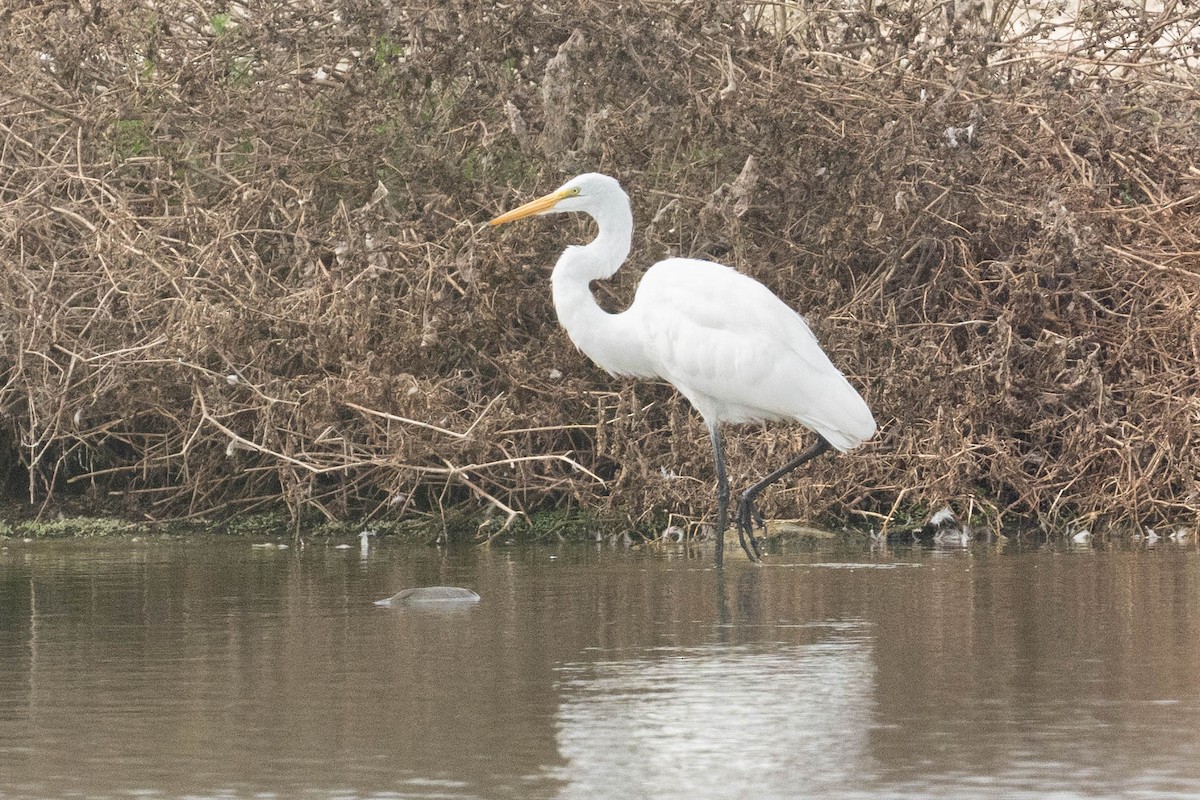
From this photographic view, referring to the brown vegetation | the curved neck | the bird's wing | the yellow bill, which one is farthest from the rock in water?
the brown vegetation

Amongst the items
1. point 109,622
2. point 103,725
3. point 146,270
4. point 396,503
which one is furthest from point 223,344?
A: point 103,725

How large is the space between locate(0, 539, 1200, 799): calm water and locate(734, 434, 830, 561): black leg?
1.76 feet

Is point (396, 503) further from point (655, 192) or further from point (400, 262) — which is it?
point (655, 192)

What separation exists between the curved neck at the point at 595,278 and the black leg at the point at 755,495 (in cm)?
84

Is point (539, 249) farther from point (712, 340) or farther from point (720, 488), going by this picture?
point (720, 488)

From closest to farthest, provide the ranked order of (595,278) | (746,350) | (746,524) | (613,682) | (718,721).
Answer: (718,721), (613,682), (746,350), (746,524), (595,278)

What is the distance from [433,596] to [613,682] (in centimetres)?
208

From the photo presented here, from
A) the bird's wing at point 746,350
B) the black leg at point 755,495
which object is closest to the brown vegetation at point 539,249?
the black leg at point 755,495

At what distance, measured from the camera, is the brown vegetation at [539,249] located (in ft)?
32.0

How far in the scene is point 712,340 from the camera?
8656mm

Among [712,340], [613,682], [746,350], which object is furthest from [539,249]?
[613,682]

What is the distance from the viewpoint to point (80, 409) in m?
9.93

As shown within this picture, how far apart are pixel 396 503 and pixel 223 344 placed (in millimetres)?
1208

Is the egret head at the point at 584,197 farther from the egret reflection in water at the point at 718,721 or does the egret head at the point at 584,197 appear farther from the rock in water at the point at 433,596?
the egret reflection in water at the point at 718,721
